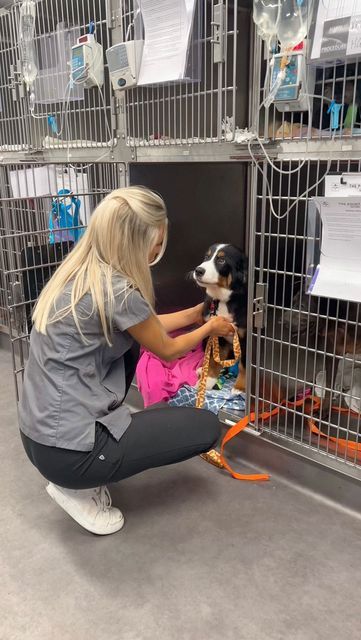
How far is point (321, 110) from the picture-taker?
1593mm

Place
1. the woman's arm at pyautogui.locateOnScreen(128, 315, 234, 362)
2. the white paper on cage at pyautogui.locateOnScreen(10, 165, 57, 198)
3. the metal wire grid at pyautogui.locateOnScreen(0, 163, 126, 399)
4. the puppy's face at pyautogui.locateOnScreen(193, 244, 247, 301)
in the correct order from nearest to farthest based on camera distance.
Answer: the woman's arm at pyautogui.locateOnScreen(128, 315, 234, 362) → the puppy's face at pyautogui.locateOnScreen(193, 244, 247, 301) → the metal wire grid at pyautogui.locateOnScreen(0, 163, 126, 399) → the white paper on cage at pyautogui.locateOnScreen(10, 165, 57, 198)

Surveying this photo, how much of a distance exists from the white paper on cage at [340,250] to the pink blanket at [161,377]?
2.81 feet

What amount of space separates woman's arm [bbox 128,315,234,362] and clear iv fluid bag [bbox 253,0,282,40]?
34.8 inches

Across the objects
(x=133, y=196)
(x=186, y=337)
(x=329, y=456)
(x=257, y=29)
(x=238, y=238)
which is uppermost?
(x=257, y=29)

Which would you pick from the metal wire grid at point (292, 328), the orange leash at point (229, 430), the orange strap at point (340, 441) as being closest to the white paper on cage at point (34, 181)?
the orange leash at point (229, 430)

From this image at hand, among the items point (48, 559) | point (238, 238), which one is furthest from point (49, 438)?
point (238, 238)

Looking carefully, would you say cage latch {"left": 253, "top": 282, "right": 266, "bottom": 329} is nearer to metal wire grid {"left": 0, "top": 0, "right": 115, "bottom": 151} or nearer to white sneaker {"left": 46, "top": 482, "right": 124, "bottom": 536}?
white sneaker {"left": 46, "top": 482, "right": 124, "bottom": 536}

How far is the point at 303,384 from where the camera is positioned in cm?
189

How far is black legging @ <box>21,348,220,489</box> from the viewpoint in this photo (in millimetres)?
1523

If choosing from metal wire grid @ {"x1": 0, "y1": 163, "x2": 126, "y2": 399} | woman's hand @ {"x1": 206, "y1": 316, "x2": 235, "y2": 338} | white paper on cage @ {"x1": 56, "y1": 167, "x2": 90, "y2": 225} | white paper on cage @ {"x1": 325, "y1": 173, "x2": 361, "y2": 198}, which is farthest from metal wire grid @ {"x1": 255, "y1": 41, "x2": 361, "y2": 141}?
white paper on cage @ {"x1": 56, "y1": 167, "x2": 90, "y2": 225}

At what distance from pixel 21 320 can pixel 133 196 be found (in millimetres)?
1203

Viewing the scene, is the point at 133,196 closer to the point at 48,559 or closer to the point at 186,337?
the point at 186,337

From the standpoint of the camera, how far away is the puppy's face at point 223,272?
207 cm

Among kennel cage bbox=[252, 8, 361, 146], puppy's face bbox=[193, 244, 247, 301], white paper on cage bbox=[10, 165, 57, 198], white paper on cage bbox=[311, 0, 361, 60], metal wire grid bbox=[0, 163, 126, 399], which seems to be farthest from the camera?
white paper on cage bbox=[10, 165, 57, 198]
